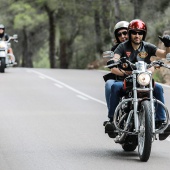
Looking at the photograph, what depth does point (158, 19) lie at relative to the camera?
1399 inches

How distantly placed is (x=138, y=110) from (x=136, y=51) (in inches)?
39.2

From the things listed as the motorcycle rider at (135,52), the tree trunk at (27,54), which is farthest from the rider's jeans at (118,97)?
the tree trunk at (27,54)

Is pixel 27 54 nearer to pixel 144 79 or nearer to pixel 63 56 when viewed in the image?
pixel 63 56

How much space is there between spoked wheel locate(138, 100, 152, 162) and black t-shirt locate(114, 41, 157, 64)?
3.14ft

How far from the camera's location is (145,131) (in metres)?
9.38

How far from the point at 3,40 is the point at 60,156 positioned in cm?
2209

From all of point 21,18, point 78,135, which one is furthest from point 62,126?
point 21,18

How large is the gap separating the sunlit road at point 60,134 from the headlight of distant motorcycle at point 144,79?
0.99 metres

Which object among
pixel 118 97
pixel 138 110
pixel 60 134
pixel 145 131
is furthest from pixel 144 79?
pixel 60 134

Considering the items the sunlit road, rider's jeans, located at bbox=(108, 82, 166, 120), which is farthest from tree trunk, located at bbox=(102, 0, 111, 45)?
rider's jeans, located at bbox=(108, 82, 166, 120)

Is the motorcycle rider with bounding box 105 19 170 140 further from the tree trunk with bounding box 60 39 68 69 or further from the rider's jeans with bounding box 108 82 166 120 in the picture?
the tree trunk with bounding box 60 39 68 69

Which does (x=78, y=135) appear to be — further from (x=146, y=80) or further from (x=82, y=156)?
(x=146, y=80)

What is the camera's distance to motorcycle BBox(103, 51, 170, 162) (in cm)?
946

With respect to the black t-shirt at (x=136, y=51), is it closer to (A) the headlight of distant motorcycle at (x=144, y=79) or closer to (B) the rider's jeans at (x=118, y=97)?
(B) the rider's jeans at (x=118, y=97)
